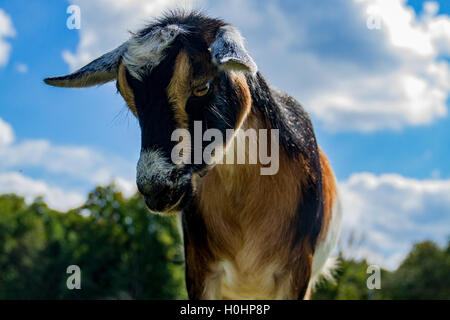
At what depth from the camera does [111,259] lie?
47.0 meters

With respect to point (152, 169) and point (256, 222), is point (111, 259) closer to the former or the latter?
point (256, 222)

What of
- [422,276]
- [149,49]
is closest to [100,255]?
[422,276]

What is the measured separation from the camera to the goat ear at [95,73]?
499cm

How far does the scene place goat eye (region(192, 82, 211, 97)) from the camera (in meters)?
4.52

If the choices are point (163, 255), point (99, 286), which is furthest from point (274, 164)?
point (99, 286)

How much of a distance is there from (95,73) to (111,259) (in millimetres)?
44230

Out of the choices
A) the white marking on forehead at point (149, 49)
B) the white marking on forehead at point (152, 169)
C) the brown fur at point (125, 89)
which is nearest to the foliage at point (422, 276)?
the brown fur at point (125, 89)

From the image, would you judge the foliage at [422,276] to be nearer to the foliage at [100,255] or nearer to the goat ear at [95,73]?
the foliage at [100,255]

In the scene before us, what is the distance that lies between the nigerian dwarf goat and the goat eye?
0.03ft

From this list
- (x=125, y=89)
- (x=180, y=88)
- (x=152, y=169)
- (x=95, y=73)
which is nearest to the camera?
(x=152, y=169)

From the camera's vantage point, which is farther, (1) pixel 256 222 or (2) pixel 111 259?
(2) pixel 111 259

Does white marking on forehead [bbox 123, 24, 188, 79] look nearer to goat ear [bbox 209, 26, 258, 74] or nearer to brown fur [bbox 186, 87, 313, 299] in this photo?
goat ear [bbox 209, 26, 258, 74]

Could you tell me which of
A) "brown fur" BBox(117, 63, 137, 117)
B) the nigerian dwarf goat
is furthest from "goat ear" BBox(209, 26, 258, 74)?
"brown fur" BBox(117, 63, 137, 117)

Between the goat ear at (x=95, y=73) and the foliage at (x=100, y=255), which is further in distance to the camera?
the foliage at (x=100, y=255)
